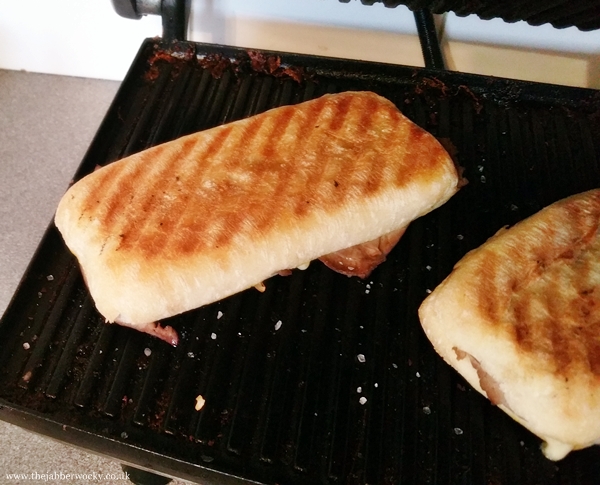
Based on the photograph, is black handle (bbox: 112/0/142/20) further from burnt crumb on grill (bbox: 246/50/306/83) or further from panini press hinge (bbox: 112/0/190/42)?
burnt crumb on grill (bbox: 246/50/306/83)

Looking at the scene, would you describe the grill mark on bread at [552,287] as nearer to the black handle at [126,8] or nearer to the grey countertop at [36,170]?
the grey countertop at [36,170]

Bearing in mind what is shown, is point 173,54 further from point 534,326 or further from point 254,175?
point 534,326

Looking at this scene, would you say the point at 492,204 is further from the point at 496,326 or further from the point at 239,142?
the point at 239,142

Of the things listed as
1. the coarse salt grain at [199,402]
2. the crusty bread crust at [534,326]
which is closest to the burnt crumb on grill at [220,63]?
the crusty bread crust at [534,326]

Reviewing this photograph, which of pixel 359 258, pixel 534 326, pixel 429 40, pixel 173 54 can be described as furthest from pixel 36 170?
pixel 534 326

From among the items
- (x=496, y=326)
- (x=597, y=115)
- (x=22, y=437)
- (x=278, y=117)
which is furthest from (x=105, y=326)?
(x=597, y=115)

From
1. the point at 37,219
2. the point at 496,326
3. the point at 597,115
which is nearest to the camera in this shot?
the point at 496,326
